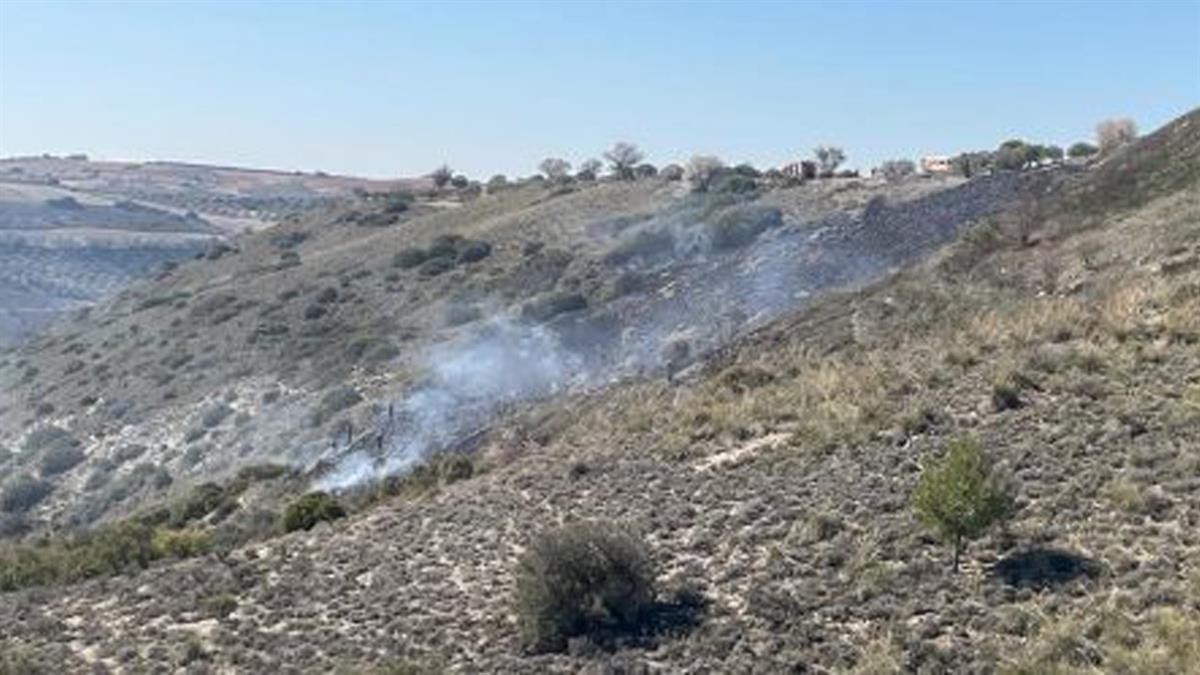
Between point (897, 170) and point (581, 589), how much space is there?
60.4 metres

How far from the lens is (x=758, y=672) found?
19500 millimetres

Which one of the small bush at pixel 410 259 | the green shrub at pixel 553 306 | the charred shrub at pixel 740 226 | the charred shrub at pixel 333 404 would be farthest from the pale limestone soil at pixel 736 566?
the small bush at pixel 410 259

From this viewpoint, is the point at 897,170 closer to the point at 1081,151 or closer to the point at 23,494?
the point at 1081,151

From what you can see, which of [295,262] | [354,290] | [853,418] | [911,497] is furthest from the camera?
[295,262]

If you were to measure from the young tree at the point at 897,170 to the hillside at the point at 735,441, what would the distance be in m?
4.12

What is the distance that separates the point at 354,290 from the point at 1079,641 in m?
59.6

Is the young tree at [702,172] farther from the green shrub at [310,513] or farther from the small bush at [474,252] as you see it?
the green shrub at [310,513]

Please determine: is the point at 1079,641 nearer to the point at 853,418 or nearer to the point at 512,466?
the point at 853,418

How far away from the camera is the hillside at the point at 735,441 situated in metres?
20.9

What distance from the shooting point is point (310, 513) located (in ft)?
105

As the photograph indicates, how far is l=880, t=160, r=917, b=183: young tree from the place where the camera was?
73194mm

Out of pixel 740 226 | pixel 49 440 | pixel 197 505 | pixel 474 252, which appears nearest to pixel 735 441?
pixel 197 505

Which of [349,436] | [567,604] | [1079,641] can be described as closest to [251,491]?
[349,436]

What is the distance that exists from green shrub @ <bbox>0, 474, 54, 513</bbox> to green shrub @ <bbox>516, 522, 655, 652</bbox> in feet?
→ 116
